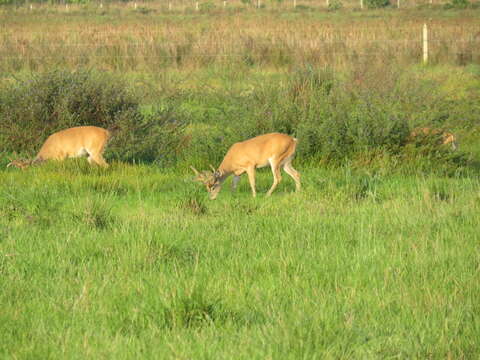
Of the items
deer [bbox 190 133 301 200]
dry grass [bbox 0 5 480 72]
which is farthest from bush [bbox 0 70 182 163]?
dry grass [bbox 0 5 480 72]

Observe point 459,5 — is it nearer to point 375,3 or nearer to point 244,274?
point 375,3

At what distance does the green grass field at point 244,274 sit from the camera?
479cm

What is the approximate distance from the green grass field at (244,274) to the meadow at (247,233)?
2 centimetres

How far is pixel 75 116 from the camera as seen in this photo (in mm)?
14172

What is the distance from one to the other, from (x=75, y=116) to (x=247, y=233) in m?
7.12

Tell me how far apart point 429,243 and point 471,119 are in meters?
10.8

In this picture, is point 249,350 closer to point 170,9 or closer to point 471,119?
point 471,119

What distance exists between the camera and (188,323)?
5.18 m

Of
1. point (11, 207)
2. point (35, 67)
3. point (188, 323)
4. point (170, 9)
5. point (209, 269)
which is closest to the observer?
point (188, 323)

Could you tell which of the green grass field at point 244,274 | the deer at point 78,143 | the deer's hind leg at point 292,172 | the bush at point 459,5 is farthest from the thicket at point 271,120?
the bush at point 459,5

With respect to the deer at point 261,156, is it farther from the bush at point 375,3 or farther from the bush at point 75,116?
the bush at point 375,3

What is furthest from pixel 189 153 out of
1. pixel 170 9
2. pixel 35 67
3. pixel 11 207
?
pixel 170 9

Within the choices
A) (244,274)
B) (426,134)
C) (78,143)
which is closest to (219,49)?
(426,134)

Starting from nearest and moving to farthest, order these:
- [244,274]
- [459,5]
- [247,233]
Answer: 1. [244,274]
2. [247,233]
3. [459,5]
